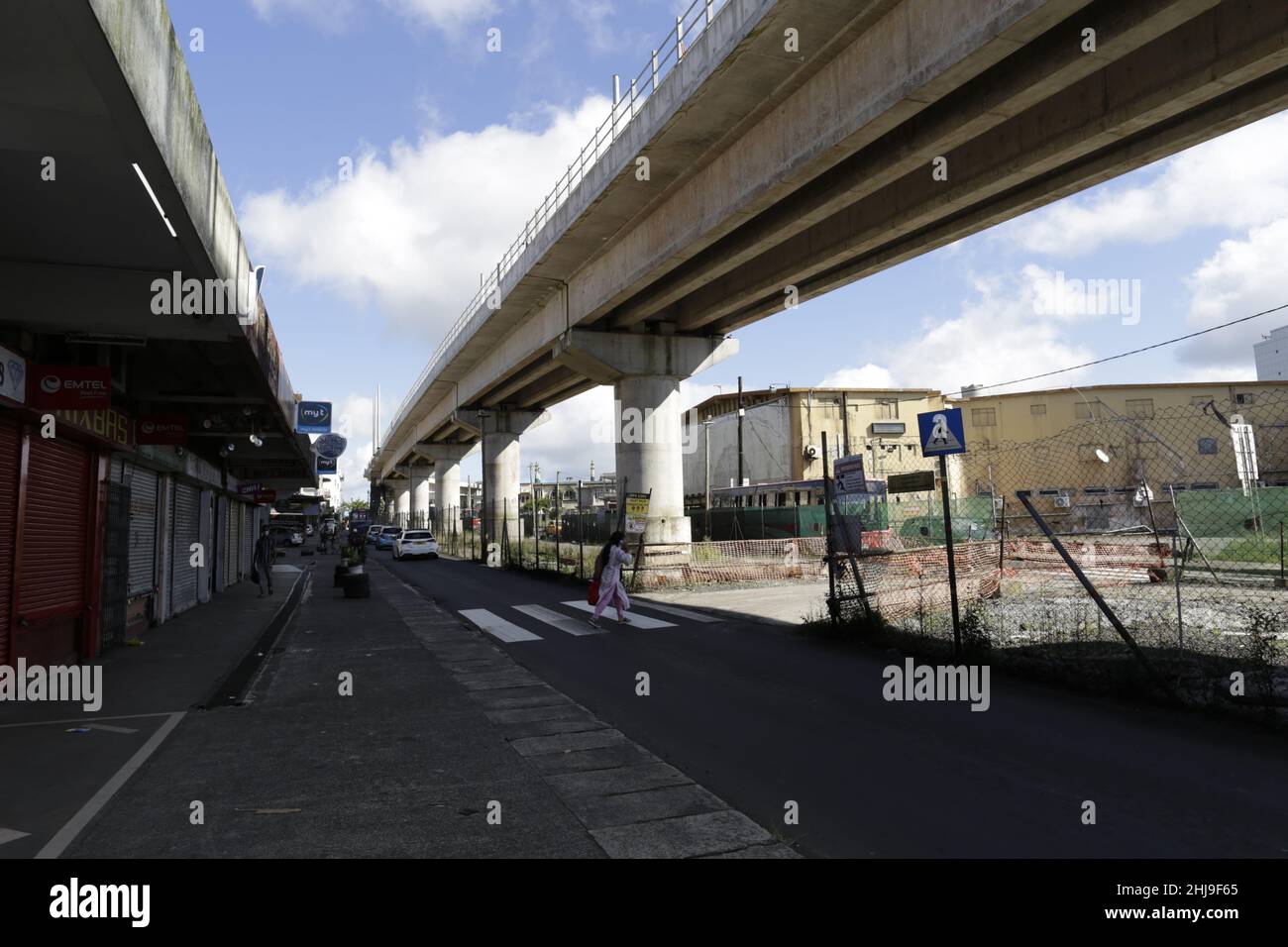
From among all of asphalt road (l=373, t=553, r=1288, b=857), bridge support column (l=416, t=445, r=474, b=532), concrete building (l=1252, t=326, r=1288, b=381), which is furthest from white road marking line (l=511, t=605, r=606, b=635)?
concrete building (l=1252, t=326, r=1288, b=381)

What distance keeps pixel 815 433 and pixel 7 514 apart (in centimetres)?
4849

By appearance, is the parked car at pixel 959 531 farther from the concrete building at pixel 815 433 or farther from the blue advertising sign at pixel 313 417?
the concrete building at pixel 815 433

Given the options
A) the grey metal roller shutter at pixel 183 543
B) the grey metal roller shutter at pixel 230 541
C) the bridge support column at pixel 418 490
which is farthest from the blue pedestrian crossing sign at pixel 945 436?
the bridge support column at pixel 418 490

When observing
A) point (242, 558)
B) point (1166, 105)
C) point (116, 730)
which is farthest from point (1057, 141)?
point (242, 558)

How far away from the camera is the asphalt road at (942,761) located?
4469mm

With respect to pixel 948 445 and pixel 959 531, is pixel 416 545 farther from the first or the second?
pixel 948 445

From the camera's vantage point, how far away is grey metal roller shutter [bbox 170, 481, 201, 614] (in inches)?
621

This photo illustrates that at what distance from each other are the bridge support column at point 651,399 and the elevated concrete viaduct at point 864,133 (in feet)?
0.44

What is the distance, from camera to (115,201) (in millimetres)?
6484

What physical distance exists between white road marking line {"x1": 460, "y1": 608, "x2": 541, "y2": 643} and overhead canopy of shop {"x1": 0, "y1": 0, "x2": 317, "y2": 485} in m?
5.34

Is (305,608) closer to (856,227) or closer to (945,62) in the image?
(856,227)

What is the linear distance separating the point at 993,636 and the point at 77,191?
11079 millimetres

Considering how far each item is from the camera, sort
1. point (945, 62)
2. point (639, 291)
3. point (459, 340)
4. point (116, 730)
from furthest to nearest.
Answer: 1. point (459, 340)
2. point (639, 291)
3. point (945, 62)
4. point (116, 730)

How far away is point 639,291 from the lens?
2044cm
